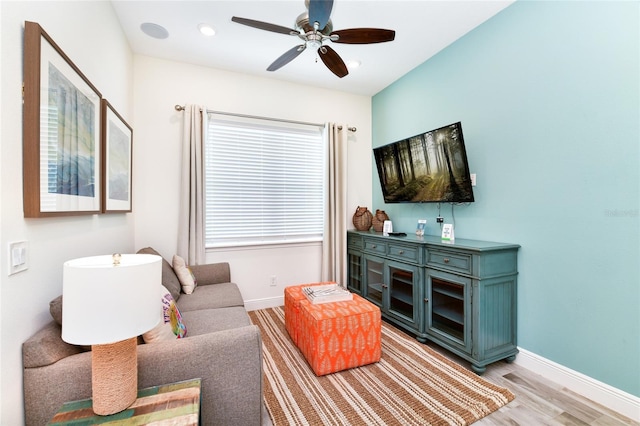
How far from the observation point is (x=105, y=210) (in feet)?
6.37

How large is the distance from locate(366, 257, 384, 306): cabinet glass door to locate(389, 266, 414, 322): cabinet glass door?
185 mm

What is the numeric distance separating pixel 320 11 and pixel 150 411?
218 centimetres

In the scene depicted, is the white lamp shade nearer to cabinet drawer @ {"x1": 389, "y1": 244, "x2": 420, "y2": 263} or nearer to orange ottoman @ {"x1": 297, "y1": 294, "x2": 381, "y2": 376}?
orange ottoman @ {"x1": 297, "y1": 294, "x2": 381, "y2": 376}

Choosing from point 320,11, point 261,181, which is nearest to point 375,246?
point 261,181

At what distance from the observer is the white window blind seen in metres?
3.33

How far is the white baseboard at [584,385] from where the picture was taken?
169 cm

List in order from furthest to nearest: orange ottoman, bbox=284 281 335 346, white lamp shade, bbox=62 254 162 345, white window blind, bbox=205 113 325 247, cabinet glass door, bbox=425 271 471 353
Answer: white window blind, bbox=205 113 325 247, orange ottoman, bbox=284 281 335 346, cabinet glass door, bbox=425 271 471 353, white lamp shade, bbox=62 254 162 345

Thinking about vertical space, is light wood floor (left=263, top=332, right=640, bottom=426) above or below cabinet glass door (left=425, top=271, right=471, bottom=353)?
below

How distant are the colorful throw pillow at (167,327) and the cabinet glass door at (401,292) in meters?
2.02

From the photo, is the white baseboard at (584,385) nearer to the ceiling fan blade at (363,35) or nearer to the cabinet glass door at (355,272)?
the cabinet glass door at (355,272)

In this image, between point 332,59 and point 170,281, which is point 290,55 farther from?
point 170,281

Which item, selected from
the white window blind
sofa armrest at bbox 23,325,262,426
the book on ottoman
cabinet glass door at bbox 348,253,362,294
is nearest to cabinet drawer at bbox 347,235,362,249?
cabinet glass door at bbox 348,253,362,294

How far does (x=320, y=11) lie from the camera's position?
5.57 feet

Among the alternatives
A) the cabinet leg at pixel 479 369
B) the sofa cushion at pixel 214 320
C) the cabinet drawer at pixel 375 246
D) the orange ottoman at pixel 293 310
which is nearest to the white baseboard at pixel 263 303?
the orange ottoman at pixel 293 310
